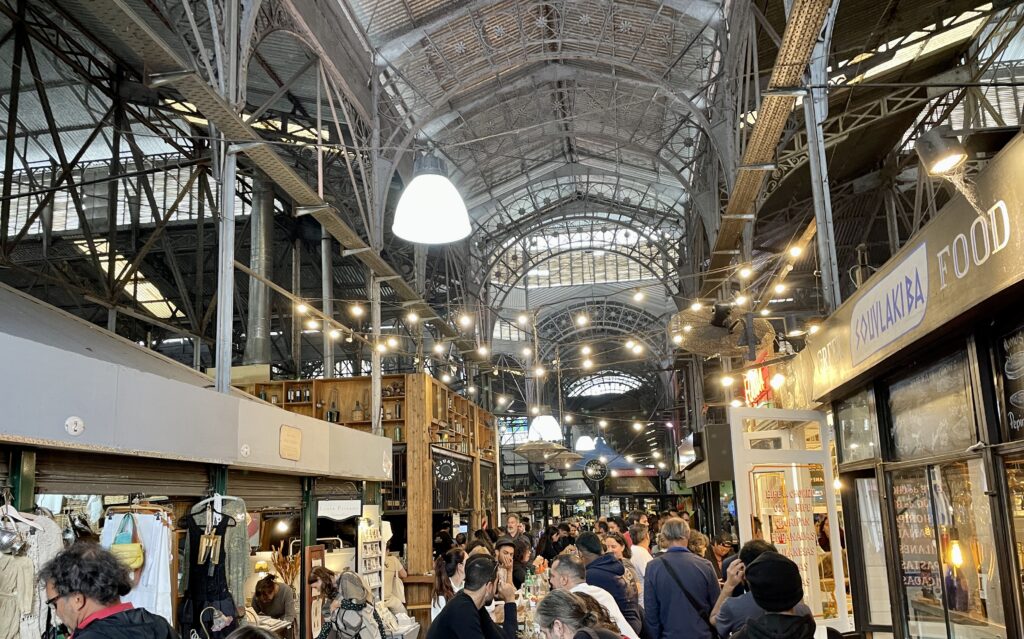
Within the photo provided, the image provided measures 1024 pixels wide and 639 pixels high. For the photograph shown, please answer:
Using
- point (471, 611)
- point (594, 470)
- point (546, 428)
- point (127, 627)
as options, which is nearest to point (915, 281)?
point (471, 611)

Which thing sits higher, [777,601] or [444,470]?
[444,470]

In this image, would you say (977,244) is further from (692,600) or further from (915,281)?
(692,600)

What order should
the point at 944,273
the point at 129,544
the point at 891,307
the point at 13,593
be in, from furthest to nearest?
A: 1. the point at 129,544
2. the point at 891,307
3. the point at 13,593
4. the point at 944,273

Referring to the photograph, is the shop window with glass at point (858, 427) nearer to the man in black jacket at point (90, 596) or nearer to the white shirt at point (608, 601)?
the white shirt at point (608, 601)

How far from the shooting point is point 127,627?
2793mm

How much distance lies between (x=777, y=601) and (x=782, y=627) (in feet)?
0.30

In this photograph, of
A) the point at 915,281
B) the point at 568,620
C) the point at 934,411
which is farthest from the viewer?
the point at 934,411

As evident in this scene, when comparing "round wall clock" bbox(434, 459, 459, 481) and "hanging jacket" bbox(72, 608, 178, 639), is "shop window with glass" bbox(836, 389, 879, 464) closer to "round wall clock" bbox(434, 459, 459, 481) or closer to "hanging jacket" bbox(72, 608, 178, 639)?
"hanging jacket" bbox(72, 608, 178, 639)

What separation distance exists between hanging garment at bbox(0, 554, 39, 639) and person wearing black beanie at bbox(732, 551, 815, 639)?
145 inches

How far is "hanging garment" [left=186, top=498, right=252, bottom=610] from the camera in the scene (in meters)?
6.34

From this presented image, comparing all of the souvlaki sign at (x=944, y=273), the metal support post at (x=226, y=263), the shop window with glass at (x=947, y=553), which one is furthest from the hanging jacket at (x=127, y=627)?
the metal support post at (x=226, y=263)

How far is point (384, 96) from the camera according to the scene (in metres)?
13.2

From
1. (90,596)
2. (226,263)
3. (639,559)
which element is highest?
(226,263)

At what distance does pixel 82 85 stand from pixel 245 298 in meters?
6.10
